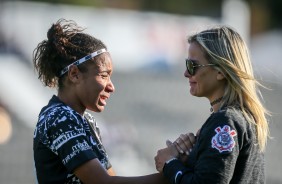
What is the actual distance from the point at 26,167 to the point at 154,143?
215 cm

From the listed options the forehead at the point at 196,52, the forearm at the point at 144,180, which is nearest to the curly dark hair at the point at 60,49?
the forehead at the point at 196,52

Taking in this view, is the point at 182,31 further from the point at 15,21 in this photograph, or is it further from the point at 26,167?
the point at 26,167

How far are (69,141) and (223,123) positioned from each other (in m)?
0.89

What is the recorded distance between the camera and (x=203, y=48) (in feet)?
13.0

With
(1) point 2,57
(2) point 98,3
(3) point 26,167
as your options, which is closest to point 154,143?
(3) point 26,167

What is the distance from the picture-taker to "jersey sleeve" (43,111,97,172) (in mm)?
3931

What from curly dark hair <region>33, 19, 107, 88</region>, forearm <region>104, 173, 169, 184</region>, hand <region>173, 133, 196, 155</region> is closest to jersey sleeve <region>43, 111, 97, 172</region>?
forearm <region>104, 173, 169, 184</region>

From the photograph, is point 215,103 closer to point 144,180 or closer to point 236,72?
point 236,72

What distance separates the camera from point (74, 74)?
424 cm

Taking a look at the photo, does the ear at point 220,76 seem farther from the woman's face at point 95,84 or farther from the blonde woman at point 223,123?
the woman's face at point 95,84

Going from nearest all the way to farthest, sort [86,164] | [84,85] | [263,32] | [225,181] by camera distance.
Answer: [225,181]
[86,164]
[84,85]
[263,32]

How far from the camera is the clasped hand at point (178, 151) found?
12.7ft

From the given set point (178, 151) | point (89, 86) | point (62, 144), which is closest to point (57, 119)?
point (62, 144)

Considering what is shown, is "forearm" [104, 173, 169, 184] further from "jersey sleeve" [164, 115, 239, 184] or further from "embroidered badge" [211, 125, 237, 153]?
"embroidered badge" [211, 125, 237, 153]
